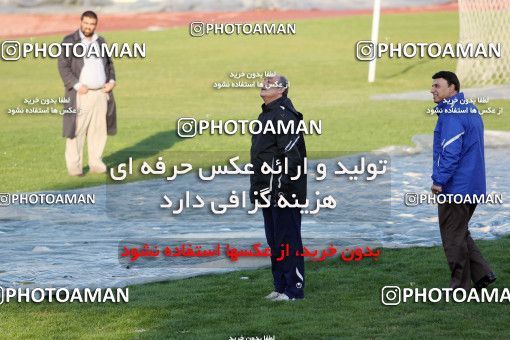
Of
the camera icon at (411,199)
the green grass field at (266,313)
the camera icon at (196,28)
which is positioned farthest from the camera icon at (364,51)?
the green grass field at (266,313)

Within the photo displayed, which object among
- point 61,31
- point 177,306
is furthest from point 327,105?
point 61,31

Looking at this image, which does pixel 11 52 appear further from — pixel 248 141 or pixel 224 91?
pixel 248 141

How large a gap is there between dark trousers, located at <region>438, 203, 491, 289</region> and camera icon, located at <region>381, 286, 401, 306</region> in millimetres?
486

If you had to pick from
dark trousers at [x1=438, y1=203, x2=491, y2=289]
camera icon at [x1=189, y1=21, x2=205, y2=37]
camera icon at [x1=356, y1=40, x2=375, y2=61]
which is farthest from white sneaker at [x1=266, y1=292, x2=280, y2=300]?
camera icon at [x1=356, y1=40, x2=375, y2=61]

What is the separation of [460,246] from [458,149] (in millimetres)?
847

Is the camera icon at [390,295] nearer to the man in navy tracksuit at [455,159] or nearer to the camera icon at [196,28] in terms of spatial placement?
the man in navy tracksuit at [455,159]

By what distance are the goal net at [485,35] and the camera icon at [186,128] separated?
31.5ft

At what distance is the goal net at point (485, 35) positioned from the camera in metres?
33.6

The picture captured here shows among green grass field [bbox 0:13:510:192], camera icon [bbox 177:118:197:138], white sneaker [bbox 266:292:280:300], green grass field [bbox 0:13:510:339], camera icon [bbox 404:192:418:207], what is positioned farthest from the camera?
camera icon [bbox 177:118:197:138]

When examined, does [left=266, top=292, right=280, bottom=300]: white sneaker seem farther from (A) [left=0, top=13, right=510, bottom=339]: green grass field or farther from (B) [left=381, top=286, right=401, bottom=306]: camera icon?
(B) [left=381, top=286, right=401, bottom=306]: camera icon

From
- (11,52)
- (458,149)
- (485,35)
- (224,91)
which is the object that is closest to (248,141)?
(224,91)

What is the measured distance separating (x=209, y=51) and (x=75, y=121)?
28.6 m

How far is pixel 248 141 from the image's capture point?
24.5 metres

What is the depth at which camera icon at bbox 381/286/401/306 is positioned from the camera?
10477mm
